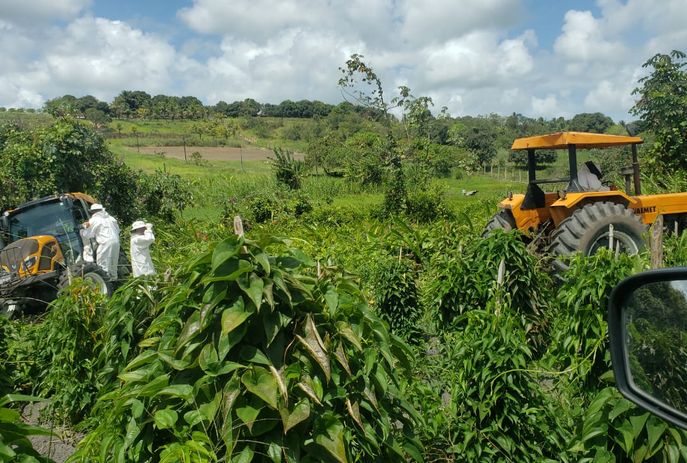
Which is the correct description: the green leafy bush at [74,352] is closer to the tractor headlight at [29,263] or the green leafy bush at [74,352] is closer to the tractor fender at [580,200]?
the tractor headlight at [29,263]

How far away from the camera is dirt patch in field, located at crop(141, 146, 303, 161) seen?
4678 cm

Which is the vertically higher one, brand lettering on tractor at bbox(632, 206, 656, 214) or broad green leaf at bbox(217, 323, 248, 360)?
broad green leaf at bbox(217, 323, 248, 360)

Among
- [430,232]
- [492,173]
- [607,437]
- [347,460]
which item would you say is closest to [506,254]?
[607,437]

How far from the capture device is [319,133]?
6156 centimetres

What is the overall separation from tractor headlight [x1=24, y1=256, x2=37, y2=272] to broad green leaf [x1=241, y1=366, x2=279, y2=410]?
8980 millimetres

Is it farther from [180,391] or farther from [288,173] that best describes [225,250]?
[288,173]

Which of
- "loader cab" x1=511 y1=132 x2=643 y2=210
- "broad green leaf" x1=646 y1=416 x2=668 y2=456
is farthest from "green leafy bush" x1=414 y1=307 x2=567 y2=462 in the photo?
"loader cab" x1=511 y1=132 x2=643 y2=210

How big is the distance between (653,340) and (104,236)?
9.28 meters

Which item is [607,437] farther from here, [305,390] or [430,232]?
[430,232]

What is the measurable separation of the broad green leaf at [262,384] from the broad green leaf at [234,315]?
0.56 ft

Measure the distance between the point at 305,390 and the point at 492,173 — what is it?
47854 millimetres

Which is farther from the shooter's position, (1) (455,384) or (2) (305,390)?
(1) (455,384)

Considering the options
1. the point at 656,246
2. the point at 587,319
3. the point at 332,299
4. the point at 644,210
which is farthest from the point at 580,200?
the point at 332,299

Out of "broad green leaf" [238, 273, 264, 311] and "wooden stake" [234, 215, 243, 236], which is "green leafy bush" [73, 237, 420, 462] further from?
"wooden stake" [234, 215, 243, 236]
